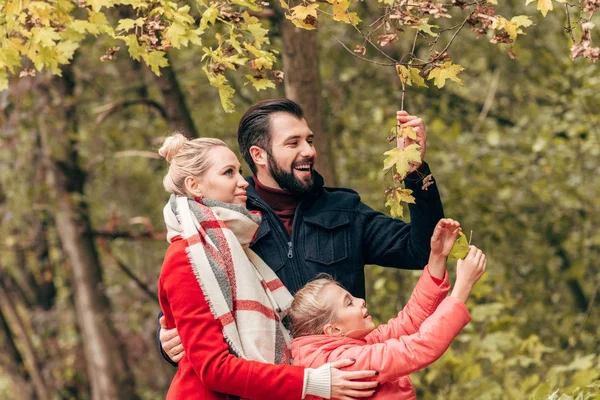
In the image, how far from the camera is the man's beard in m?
4.07

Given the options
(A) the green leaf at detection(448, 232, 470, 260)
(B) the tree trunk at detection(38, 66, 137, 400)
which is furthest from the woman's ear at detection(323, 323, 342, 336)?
(B) the tree trunk at detection(38, 66, 137, 400)

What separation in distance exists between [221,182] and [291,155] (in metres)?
0.43

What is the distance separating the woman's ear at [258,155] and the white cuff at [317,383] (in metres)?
1.09

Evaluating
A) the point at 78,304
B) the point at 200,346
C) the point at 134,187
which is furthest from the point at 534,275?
the point at 134,187

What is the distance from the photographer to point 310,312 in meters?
3.68

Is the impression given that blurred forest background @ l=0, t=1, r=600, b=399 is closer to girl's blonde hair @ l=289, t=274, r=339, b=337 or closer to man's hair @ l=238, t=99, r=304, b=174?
man's hair @ l=238, t=99, r=304, b=174

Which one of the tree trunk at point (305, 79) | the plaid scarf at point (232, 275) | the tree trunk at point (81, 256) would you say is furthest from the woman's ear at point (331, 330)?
the tree trunk at point (81, 256)

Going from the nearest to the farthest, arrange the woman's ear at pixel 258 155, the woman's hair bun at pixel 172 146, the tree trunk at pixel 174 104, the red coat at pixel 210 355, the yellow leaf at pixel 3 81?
the red coat at pixel 210 355 → the woman's hair bun at pixel 172 146 → the woman's ear at pixel 258 155 → the yellow leaf at pixel 3 81 → the tree trunk at pixel 174 104

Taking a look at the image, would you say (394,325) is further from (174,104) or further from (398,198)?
(174,104)

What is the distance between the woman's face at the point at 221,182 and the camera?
376cm

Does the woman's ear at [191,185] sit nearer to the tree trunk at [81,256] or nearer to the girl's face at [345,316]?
the girl's face at [345,316]

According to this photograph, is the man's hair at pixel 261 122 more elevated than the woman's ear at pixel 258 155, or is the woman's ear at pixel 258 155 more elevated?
the man's hair at pixel 261 122

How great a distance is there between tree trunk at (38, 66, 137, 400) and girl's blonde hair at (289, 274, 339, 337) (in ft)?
24.6

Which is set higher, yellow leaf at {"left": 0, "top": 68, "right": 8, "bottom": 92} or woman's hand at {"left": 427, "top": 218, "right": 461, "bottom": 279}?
woman's hand at {"left": 427, "top": 218, "right": 461, "bottom": 279}
